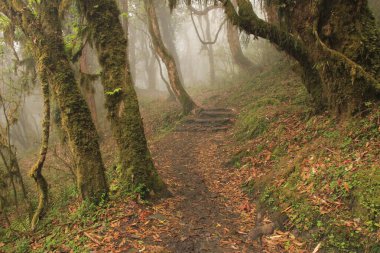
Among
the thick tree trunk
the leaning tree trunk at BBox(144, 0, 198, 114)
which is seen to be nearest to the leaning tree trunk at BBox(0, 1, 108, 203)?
the leaning tree trunk at BBox(144, 0, 198, 114)

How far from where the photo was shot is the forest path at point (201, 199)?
16.6ft

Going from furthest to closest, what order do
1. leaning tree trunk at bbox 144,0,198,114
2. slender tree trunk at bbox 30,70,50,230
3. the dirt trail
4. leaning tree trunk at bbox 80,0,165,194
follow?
1. leaning tree trunk at bbox 144,0,198,114
2. slender tree trunk at bbox 30,70,50,230
3. leaning tree trunk at bbox 80,0,165,194
4. the dirt trail

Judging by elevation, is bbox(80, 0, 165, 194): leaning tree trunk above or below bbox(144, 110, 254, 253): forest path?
above

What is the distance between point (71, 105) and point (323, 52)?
223 inches

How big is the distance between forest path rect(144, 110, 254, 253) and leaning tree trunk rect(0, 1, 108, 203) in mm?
1525

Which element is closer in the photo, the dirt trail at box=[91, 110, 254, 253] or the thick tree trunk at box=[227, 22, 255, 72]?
the dirt trail at box=[91, 110, 254, 253]

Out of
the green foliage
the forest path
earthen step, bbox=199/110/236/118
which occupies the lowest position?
the forest path

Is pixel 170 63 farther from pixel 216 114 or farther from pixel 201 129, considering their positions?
pixel 201 129

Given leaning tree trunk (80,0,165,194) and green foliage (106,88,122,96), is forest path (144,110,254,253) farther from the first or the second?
green foliage (106,88,122,96)

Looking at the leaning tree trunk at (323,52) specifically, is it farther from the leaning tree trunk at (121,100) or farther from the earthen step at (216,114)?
the earthen step at (216,114)

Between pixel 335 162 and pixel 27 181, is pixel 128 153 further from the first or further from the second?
pixel 27 181

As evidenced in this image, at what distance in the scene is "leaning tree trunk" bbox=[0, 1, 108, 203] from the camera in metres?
6.35

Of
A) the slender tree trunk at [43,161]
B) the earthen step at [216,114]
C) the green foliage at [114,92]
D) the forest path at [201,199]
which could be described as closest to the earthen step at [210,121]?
the earthen step at [216,114]

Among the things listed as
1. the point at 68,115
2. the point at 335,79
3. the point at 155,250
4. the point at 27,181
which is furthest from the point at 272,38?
the point at 27,181
